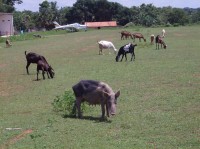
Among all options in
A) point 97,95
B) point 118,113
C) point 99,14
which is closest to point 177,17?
point 99,14

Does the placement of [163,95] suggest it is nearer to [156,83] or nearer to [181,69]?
[156,83]

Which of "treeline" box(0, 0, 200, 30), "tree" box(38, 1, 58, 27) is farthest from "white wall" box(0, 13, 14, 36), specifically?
"tree" box(38, 1, 58, 27)

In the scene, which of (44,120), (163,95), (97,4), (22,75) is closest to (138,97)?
(163,95)

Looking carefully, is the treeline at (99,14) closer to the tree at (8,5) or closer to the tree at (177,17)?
the tree at (177,17)

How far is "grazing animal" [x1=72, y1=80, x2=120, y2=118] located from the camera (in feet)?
34.8

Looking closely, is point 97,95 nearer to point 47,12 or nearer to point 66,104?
point 66,104

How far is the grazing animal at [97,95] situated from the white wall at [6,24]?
67134 mm

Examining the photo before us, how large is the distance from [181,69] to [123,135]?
11.7m

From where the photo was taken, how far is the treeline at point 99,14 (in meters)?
100

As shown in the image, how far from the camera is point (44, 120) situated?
11.2 m

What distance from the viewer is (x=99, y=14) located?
371 ft

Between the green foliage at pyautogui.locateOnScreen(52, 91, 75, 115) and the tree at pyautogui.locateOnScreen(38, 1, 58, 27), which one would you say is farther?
the tree at pyautogui.locateOnScreen(38, 1, 58, 27)

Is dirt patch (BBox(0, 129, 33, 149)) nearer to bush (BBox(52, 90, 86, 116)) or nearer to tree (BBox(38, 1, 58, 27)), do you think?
bush (BBox(52, 90, 86, 116))

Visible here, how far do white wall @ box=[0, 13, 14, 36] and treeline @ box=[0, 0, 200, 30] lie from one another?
1804cm
